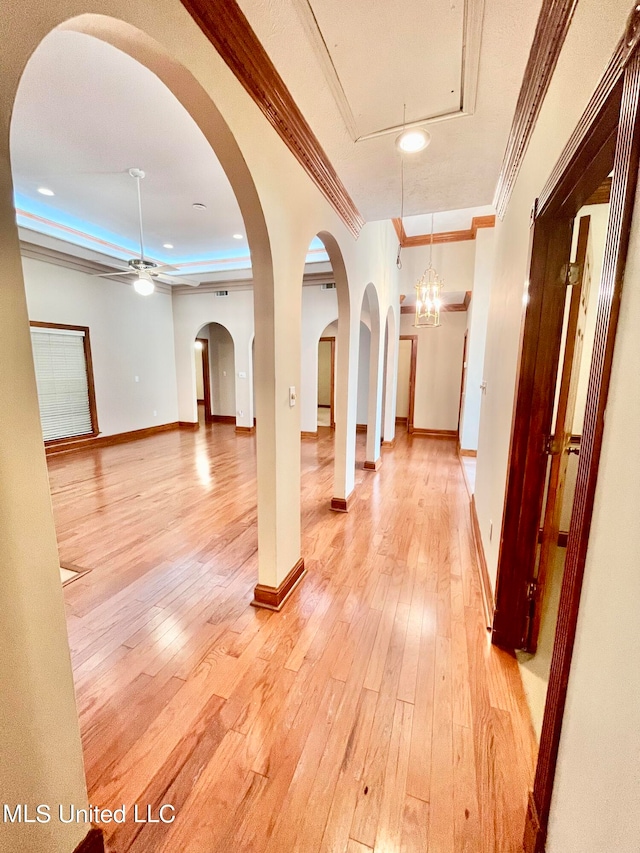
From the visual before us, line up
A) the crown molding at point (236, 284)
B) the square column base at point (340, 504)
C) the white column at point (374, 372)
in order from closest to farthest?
1. the square column base at point (340, 504)
2. the white column at point (374, 372)
3. the crown molding at point (236, 284)

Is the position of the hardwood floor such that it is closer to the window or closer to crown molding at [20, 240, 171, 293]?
the window

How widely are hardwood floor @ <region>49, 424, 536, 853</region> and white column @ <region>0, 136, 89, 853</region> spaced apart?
49 centimetres

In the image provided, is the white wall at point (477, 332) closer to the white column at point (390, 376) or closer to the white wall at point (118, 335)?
the white column at point (390, 376)

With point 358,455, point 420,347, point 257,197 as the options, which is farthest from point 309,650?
point 420,347

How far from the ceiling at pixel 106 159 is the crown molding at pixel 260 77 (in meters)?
0.64

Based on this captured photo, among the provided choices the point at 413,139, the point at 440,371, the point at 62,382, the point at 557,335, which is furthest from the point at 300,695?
the point at 440,371

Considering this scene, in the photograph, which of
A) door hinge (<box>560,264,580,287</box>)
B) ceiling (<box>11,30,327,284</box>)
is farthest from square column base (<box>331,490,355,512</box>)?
ceiling (<box>11,30,327,284</box>)

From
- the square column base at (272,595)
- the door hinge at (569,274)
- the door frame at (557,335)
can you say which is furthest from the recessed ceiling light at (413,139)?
the square column base at (272,595)

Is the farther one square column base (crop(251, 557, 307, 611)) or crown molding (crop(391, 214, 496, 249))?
crown molding (crop(391, 214, 496, 249))

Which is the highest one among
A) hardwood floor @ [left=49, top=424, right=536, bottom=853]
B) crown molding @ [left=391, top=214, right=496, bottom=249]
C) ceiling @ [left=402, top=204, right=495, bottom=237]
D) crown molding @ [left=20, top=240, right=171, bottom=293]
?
ceiling @ [left=402, top=204, right=495, bottom=237]

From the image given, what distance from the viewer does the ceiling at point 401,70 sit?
4.33ft

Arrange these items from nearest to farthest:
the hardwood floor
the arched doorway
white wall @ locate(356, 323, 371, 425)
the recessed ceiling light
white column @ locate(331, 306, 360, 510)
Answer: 1. the arched doorway
2. the hardwood floor
3. the recessed ceiling light
4. white column @ locate(331, 306, 360, 510)
5. white wall @ locate(356, 323, 371, 425)

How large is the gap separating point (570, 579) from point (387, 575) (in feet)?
5.97

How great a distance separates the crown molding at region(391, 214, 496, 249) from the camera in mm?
5418
